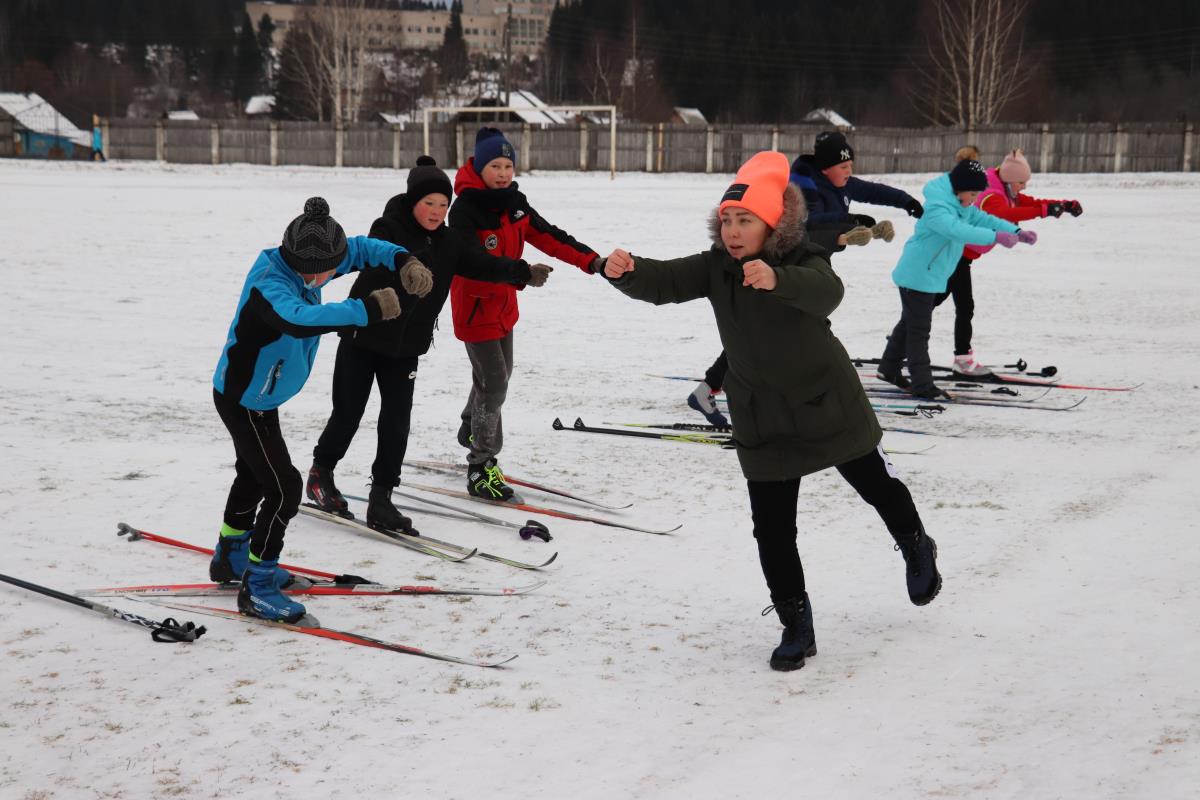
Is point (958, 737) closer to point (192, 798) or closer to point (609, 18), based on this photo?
point (192, 798)

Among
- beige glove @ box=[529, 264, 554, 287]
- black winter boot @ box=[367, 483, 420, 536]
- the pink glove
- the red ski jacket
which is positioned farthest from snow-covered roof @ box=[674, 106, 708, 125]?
black winter boot @ box=[367, 483, 420, 536]

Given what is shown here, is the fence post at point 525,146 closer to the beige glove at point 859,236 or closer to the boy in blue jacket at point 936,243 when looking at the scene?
the boy in blue jacket at point 936,243

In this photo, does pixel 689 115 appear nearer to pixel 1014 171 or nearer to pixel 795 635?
pixel 1014 171

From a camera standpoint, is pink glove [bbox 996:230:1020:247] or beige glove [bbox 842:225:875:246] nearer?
beige glove [bbox 842:225:875:246]

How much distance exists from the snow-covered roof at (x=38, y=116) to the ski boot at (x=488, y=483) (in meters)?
71.5

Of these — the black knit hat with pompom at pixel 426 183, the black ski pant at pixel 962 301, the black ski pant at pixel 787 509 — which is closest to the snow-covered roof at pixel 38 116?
the black ski pant at pixel 962 301

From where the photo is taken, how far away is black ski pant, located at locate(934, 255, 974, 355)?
383 inches

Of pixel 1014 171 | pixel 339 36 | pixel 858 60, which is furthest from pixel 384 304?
pixel 858 60

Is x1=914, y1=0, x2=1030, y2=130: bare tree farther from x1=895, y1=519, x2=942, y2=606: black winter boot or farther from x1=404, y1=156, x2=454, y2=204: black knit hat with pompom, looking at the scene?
x1=895, y1=519, x2=942, y2=606: black winter boot

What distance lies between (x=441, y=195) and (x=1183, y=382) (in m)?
7.02

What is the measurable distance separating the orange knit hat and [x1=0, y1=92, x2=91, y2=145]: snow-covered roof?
73.9 meters

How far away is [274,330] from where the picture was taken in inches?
171

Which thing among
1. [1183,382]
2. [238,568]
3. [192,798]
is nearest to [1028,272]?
[1183,382]

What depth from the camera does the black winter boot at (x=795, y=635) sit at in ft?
13.4
